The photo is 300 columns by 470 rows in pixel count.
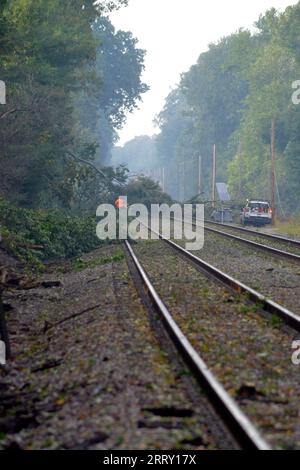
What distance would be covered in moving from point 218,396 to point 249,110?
82463 millimetres

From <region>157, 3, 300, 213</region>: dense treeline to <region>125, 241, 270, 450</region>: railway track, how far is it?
50.9 metres

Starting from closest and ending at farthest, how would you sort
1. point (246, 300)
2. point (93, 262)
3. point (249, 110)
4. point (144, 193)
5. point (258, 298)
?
point (258, 298)
point (246, 300)
point (93, 262)
point (144, 193)
point (249, 110)

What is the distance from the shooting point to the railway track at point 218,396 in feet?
17.8

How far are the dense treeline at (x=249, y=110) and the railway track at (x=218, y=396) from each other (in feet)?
167

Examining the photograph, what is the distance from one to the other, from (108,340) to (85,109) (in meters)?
65.9

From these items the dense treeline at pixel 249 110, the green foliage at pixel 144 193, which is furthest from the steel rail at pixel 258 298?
the dense treeline at pixel 249 110

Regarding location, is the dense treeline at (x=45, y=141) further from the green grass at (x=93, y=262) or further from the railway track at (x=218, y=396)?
the railway track at (x=218, y=396)

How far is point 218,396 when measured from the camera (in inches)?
252

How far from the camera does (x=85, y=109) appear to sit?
73.3 metres

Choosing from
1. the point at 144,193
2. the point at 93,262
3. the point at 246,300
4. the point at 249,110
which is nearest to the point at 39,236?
the point at 93,262

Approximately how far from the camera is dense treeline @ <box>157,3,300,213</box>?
67125 millimetres

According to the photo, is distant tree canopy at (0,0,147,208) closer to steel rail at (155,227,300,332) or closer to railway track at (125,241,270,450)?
steel rail at (155,227,300,332)

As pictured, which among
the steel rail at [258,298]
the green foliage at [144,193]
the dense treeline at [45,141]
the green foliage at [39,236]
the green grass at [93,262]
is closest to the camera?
the steel rail at [258,298]

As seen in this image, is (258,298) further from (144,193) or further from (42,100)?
(144,193)
